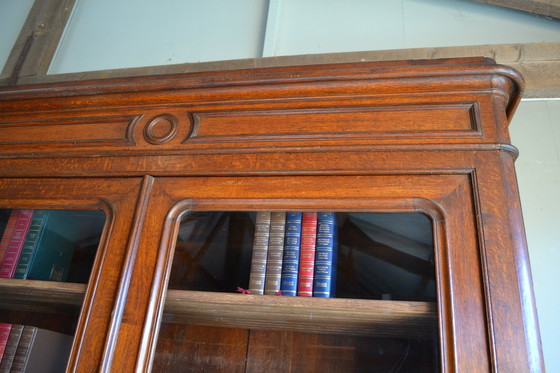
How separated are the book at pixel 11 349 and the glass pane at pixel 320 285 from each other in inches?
12.6

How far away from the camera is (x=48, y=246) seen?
3.35 feet

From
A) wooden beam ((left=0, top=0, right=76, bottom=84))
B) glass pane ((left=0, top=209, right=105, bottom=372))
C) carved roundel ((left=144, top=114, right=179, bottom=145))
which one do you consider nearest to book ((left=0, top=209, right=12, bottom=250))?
glass pane ((left=0, top=209, right=105, bottom=372))

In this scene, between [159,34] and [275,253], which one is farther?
[159,34]

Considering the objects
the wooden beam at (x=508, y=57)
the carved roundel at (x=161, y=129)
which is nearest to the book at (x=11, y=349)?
the carved roundel at (x=161, y=129)

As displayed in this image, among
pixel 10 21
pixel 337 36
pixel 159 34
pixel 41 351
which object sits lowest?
pixel 41 351

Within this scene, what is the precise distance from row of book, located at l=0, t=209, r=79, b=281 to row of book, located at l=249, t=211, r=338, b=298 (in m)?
0.39

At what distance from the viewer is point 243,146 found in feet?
3.18

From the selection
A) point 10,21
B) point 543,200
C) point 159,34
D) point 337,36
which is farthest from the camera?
point 10,21

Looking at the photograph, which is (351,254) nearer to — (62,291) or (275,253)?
(275,253)

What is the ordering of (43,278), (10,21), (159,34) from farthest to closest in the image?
1. (10,21)
2. (159,34)
3. (43,278)

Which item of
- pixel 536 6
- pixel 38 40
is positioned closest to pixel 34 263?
pixel 38 40

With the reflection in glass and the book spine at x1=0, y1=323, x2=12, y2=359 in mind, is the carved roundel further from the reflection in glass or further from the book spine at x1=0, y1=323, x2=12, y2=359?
the book spine at x1=0, y1=323, x2=12, y2=359

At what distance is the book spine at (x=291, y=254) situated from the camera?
90 cm

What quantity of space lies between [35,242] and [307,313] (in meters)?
0.62
